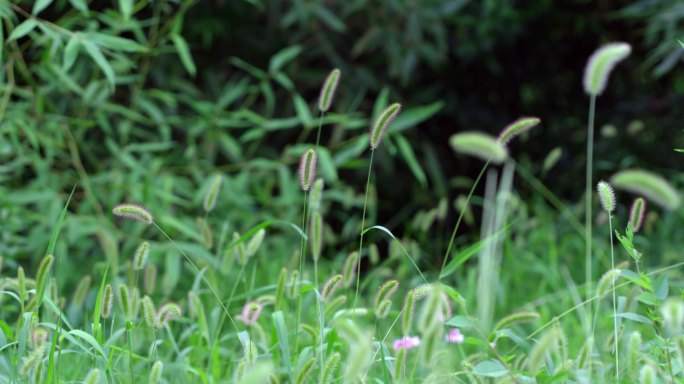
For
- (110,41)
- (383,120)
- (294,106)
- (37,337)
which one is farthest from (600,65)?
(294,106)

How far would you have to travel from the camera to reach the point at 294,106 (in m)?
3.99

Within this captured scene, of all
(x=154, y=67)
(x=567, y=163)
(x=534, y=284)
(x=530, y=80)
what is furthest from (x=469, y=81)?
(x=154, y=67)

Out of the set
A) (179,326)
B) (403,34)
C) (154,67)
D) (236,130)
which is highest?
(403,34)

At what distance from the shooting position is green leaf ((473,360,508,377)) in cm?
137

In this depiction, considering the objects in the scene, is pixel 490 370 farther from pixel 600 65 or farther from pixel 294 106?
pixel 294 106

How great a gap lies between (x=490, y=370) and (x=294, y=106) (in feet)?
8.85

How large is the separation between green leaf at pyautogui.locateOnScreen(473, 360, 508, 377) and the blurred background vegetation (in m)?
1.28

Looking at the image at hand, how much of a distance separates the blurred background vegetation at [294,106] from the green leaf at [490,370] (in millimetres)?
1283

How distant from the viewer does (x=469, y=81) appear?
4496mm

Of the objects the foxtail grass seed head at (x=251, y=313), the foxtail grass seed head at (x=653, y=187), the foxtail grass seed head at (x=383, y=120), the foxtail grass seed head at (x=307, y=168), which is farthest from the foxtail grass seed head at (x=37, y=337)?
the foxtail grass seed head at (x=653, y=187)

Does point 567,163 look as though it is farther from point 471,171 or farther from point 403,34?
point 403,34

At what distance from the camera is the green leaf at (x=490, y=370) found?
137 centimetres

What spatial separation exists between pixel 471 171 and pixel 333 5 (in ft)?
3.89

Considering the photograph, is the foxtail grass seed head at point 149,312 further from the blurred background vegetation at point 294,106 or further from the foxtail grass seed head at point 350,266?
the blurred background vegetation at point 294,106
